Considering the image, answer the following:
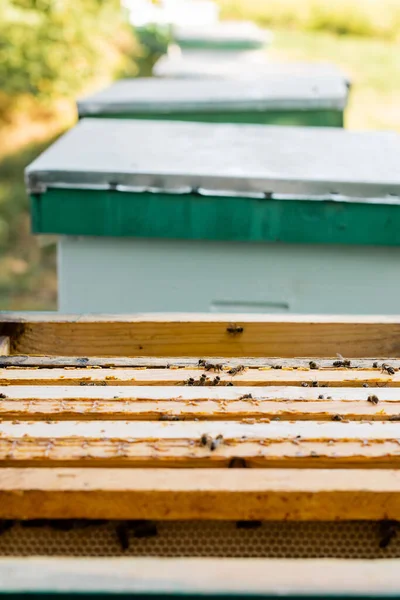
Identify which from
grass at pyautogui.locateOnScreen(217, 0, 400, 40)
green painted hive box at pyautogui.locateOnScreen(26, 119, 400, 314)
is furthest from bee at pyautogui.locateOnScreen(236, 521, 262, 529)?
grass at pyautogui.locateOnScreen(217, 0, 400, 40)

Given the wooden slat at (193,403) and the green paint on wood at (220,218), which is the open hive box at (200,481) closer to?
the wooden slat at (193,403)

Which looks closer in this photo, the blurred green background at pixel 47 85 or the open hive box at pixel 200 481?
the open hive box at pixel 200 481

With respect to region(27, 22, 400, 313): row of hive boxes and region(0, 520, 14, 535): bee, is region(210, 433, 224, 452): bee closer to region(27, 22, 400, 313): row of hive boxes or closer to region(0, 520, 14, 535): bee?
region(0, 520, 14, 535): bee

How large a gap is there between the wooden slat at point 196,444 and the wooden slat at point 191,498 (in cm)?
7

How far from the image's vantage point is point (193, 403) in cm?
140

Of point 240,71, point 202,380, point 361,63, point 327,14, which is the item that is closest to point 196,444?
point 202,380

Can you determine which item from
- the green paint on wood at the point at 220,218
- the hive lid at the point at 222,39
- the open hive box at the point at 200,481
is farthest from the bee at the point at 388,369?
the hive lid at the point at 222,39

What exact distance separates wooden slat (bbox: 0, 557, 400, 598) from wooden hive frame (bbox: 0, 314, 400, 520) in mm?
151

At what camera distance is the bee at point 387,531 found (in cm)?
111

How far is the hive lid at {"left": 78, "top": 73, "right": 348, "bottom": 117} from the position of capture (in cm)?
460

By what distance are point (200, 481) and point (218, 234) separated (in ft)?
4.78

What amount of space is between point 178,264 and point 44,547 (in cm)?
153

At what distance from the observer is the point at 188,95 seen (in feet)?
16.4

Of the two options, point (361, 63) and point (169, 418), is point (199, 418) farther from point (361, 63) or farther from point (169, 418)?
point (361, 63)
